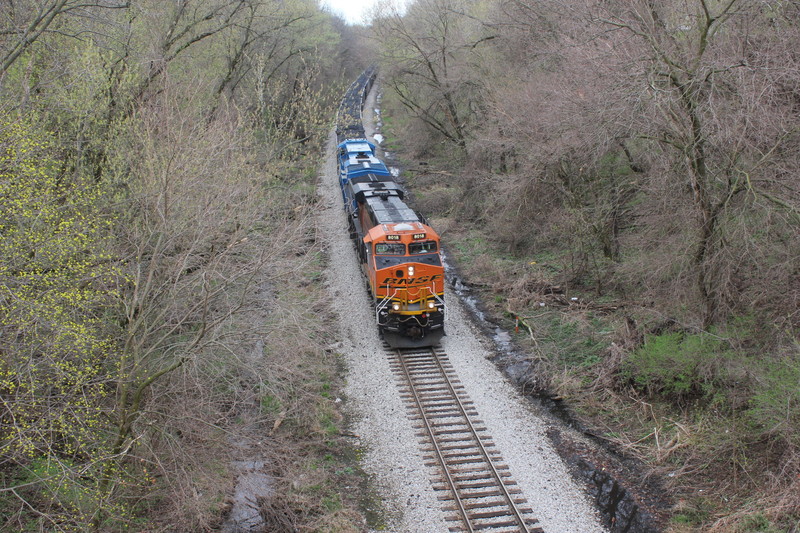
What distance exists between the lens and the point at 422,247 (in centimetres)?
1591

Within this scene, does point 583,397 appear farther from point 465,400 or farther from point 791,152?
point 791,152

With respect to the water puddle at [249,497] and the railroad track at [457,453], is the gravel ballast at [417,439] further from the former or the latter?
the water puddle at [249,497]

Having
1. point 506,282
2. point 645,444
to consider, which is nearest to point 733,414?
point 645,444

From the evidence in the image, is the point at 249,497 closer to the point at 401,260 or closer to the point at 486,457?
the point at 486,457

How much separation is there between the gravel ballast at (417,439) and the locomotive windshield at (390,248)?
2.78m

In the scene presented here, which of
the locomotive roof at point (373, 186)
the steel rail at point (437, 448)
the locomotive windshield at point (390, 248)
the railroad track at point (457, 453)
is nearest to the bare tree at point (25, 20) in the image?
the locomotive windshield at point (390, 248)

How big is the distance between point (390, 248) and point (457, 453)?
6.22 m

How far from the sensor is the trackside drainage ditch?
980 cm

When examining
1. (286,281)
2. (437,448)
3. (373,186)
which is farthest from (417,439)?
(373,186)

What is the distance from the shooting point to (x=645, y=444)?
11617 mm

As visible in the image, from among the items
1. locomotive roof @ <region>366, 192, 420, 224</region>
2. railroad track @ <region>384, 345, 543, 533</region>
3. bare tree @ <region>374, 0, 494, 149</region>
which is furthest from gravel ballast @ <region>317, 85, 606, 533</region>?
bare tree @ <region>374, 0, 494, 149</region>

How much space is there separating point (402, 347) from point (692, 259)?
773 cm

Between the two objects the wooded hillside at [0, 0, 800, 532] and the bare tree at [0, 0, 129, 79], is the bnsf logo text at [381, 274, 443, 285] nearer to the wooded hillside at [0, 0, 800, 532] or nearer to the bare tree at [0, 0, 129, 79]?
the wooded hillside at [0, 0, 800, 532]

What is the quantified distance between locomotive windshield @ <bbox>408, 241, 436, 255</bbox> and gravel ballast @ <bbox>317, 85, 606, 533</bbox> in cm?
282
